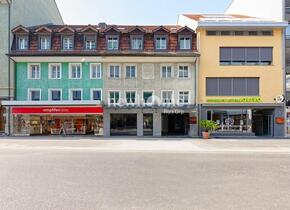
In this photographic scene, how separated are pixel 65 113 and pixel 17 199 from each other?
77.3ft

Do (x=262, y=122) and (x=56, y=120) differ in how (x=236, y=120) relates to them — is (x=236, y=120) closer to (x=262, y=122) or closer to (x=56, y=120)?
(x=262, y=122)

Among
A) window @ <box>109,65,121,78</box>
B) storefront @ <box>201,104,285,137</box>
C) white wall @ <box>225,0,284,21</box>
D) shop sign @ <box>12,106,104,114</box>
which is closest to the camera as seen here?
shop sign @ <box>12,106,104,114</box>

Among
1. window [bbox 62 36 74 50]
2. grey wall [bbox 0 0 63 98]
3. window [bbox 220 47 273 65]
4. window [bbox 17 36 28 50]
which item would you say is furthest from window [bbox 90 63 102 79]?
window [bbox 220 47 273 65]

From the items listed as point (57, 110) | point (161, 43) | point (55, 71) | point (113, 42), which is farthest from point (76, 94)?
point (161, 43)

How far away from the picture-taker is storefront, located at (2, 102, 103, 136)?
29562 millimetres

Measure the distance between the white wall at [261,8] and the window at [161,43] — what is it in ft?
38.3

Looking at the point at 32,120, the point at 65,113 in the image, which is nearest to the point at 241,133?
the point at 65,113

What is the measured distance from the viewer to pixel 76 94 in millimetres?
31188

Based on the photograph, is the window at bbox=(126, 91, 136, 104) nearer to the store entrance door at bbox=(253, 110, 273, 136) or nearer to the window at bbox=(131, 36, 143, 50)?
the window at bbox=(131, 36, 143, 50)

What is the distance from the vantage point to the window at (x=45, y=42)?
31.4 meters

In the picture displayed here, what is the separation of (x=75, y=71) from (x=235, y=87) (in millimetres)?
15717

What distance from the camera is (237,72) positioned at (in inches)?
1214

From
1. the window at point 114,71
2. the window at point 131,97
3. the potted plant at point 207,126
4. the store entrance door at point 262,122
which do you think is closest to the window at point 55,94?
the window at point 114,71

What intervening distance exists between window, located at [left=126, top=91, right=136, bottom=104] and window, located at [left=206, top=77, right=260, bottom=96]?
7.11m
